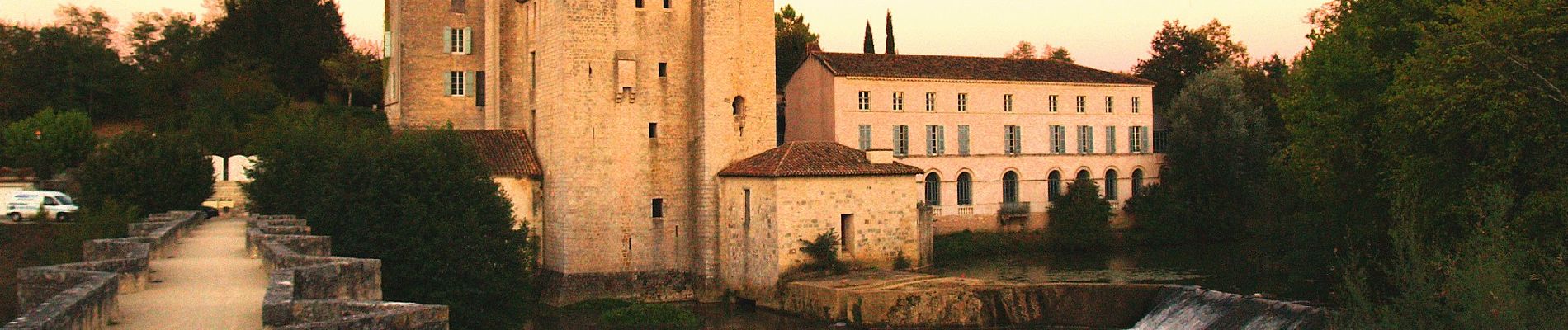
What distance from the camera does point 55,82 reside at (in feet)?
159

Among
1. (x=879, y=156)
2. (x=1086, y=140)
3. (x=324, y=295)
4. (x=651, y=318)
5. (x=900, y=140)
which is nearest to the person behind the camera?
(x=324, y=295)

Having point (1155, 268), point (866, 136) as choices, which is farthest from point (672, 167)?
point (1155, 268)

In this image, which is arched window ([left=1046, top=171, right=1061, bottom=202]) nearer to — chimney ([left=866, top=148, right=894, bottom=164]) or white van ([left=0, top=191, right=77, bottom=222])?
chimney ([left=866, top=148, right=894, bottom=164])

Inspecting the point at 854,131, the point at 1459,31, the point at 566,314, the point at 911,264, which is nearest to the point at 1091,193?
the point at 854,131

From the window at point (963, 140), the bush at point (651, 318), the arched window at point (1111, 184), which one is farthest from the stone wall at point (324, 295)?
the arched window at point (1111, 184)

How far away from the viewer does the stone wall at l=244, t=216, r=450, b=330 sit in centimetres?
829

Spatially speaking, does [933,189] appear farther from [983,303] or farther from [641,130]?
[983,303]

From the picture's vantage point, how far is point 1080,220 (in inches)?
1778

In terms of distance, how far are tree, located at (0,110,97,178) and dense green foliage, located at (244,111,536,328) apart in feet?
58.4

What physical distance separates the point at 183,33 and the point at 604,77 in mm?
35529

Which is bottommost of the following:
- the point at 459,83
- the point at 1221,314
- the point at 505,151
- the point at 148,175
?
the point at 1221,314

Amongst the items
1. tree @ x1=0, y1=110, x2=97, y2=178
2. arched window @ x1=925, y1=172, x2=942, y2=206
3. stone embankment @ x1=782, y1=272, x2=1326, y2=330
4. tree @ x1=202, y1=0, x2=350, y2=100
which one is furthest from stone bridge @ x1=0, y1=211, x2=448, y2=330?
tree @ x1=202, y1=0, x2=350, y2=100

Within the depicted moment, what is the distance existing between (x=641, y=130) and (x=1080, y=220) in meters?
20.1

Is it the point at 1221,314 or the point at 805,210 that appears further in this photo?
the point at 805,210
